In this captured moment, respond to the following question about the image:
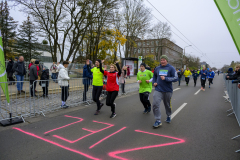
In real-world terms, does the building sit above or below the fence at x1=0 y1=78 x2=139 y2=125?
above

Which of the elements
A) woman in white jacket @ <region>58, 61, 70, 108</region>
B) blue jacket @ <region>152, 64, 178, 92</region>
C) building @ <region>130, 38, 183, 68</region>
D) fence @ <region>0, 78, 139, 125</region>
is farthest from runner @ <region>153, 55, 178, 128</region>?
building @ <region>130, 38, 183, 68</region>

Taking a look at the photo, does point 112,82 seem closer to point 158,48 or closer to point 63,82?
point 63,82

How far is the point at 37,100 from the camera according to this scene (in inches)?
235

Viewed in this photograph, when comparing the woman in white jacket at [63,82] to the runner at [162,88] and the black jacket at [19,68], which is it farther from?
the runner at [162,88]

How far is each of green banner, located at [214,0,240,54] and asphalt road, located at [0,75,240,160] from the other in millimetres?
2115

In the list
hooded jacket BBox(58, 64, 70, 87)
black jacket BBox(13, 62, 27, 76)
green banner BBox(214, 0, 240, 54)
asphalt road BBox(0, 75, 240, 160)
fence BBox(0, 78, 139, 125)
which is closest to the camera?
green banner BBox(214, 0, 240, 54)

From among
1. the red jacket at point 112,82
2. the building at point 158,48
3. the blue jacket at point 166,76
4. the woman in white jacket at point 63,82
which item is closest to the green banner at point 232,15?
the blue jacket at point 166,76

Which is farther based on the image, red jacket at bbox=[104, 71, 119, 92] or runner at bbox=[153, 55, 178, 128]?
red jacket at bbox=[104, 71, 119, 92]

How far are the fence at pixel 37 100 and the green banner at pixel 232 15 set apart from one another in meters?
5.30

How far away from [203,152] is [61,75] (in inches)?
207

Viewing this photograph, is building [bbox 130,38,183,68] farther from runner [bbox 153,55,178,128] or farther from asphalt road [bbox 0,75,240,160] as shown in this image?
asphalt road [bbox 0,75,240,160]

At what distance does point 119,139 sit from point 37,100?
389 centimetres

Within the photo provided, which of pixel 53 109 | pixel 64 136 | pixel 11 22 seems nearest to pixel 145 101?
pixel 64 136

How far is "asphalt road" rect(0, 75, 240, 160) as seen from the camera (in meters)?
2.96
